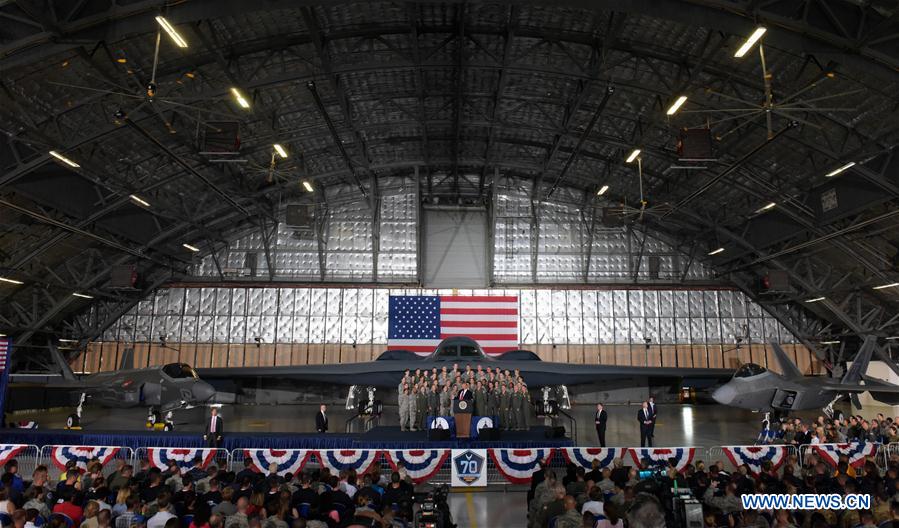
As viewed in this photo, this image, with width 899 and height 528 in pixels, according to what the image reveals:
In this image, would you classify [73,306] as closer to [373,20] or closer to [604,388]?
[373,20]

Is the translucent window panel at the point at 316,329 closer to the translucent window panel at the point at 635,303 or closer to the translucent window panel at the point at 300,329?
the translucent window panel at the point at 300,329

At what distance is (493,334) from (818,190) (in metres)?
17.1

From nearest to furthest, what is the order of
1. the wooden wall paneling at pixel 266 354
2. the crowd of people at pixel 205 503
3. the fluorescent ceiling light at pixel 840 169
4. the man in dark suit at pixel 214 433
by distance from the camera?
the crowd of people at pixel 205 503 < the man in dark suit at pixel 214 433 < the fluorescent ceiling light at pixel 840 169 < the wooden wall paneling at pixel 266 354

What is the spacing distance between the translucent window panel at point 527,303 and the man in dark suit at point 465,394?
17.9m

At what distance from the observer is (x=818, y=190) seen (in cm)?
2134

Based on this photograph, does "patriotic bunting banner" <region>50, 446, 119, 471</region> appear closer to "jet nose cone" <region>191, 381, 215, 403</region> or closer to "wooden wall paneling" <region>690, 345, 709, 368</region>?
"jet nose cone" <region>191, 381, 215, 403</region>

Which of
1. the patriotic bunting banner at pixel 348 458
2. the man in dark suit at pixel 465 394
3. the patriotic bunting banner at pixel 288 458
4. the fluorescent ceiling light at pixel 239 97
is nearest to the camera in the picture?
the patriotic bunting banner at pixel 348 458

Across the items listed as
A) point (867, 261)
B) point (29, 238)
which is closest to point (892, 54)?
point (867, 261)

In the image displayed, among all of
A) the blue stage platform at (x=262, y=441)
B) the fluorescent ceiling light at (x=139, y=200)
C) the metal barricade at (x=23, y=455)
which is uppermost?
the fluorescent ceiling light at (x=139, y=200)

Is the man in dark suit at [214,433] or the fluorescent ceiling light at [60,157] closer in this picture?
the man in dark suit at [214,433]

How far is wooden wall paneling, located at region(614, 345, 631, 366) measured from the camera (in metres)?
30.6

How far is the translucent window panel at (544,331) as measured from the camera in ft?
100

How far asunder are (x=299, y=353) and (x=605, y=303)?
62.0ft

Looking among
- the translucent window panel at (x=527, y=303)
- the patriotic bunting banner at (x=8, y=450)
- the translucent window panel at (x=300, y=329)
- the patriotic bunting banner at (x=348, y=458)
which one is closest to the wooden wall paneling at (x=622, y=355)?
the translucent window panel at (x=527, y=303)
